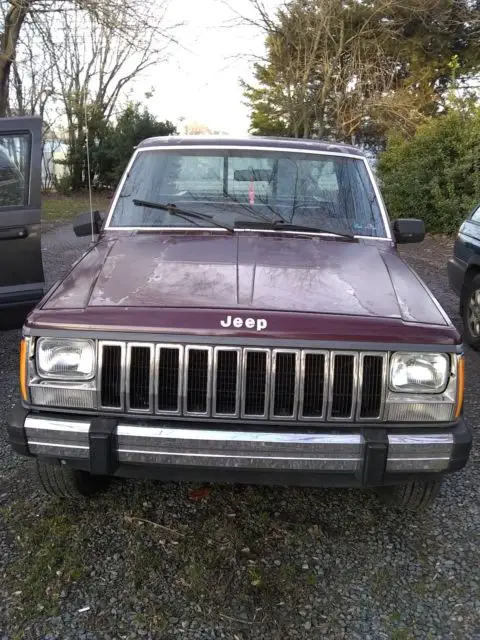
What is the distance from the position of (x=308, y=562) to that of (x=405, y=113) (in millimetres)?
20631

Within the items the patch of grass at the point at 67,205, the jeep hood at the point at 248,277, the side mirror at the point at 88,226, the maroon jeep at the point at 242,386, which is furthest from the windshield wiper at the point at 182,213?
the patch of grass at the point at 67,205

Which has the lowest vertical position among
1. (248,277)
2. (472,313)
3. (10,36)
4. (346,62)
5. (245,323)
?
(472,313)

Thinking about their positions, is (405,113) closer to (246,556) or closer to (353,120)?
(353,120)

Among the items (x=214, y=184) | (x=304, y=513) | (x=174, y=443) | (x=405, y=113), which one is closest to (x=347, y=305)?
(x=174, y=443)

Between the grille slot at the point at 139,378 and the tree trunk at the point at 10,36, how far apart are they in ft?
42.0

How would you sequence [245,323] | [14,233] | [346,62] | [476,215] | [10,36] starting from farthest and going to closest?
[346,62] < [10,36] < [476,215] < [14,233] < [245,323]

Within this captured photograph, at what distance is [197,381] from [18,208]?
2834 mm

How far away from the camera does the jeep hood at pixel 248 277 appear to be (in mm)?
2645

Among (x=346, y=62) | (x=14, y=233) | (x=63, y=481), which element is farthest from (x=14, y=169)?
(x=346, y=62)

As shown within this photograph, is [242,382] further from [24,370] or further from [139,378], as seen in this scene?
[24,370]

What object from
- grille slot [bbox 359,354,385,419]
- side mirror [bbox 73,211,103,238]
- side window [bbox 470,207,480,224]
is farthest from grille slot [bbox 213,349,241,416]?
side window [bbox 470,207,480,224]

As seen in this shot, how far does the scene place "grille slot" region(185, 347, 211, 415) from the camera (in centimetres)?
251

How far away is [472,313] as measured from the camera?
6109mm

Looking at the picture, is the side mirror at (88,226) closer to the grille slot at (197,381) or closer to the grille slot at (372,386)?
the grille slot at (197,381)
